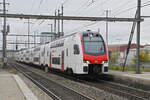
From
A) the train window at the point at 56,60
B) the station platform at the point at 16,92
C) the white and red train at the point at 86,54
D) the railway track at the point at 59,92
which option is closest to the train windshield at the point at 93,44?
the white and red train at the point at 86,54

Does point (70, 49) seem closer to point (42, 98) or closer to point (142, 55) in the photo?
point (42, 98)

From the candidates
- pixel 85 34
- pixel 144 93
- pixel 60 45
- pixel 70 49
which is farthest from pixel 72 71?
pixel 144 93

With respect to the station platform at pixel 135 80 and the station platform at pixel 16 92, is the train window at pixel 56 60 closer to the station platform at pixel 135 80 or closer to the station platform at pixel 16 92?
the station platform at pixel 135 80

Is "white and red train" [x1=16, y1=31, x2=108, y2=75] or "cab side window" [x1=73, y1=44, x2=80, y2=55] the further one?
"cab side window" [x1=73, y1=44, x2=80, y2=55]

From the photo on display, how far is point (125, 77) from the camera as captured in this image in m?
17.8

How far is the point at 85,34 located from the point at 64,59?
3380 mm

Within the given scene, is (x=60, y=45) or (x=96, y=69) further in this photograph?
(x=60, y=45)

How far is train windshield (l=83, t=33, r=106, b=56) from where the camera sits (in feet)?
57.1

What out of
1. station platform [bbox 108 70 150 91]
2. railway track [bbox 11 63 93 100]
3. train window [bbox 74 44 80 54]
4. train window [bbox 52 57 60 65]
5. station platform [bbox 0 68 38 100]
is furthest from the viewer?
train window [bbox 52 57 60 65]

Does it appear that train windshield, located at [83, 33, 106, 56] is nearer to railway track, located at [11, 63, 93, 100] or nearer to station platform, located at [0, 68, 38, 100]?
railway track, located at [11, 63, 93, 100]

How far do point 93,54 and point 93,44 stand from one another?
0.85m

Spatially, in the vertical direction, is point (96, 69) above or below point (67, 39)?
below

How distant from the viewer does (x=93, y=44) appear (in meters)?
17.8

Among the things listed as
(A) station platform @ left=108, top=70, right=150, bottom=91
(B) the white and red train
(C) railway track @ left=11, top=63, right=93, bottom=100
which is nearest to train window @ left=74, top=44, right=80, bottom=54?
(B) the white and red train
